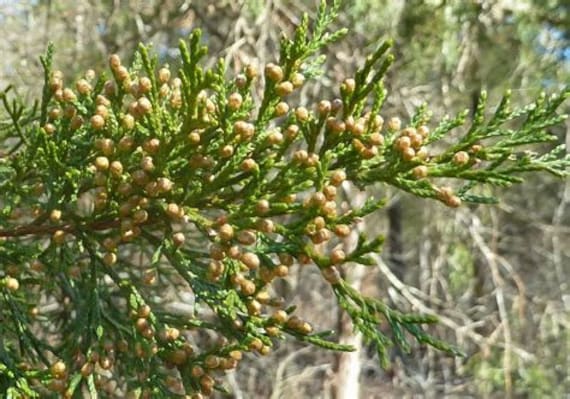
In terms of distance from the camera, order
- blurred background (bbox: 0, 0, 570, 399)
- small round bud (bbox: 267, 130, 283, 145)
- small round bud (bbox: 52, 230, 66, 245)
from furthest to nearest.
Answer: blurred background (bbox: 0, 0, 570, 399)
small round bud (bbox: 52, 230, 66, 245)
small round bud (bbox: 267, 130, 283, 145)

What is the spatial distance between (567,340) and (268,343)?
550 cm

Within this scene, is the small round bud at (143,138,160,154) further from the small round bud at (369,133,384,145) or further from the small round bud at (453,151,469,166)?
the small round bud at (453,151,469,166)

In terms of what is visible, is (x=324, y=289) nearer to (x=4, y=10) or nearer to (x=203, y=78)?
(x=4, y=10)

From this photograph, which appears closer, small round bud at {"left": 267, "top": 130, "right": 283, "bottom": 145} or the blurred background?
small round bud at {"left": 267, "top": 130, "right": 283, "bottom": 145}

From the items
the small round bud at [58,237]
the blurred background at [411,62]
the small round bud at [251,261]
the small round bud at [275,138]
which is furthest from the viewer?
the blurred background at [411,62]

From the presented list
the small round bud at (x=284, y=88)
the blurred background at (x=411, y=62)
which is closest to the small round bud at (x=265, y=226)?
the small round bud at (x=284, y=88)

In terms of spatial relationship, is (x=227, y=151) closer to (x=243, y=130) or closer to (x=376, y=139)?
(x=243, y=130)

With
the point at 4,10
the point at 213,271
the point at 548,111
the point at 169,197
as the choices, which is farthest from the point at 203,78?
the point at 4,10

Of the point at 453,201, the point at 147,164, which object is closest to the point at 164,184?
the point at 147,164

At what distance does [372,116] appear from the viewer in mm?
1791

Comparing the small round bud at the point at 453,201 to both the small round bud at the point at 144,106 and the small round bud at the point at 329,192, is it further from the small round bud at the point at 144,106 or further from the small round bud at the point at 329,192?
the small round bud at the point at 144,106

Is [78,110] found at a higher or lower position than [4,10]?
lower

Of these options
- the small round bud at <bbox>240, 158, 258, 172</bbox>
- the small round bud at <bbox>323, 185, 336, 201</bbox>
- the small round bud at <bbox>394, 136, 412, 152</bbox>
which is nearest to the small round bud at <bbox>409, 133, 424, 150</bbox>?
the small round bud at <bbox>394, 136, 412, 152</bbox>

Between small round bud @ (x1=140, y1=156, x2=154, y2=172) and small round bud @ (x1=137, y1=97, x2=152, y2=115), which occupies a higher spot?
small round bud @ (x1=137, y1=97, x2=152, y2=115)
